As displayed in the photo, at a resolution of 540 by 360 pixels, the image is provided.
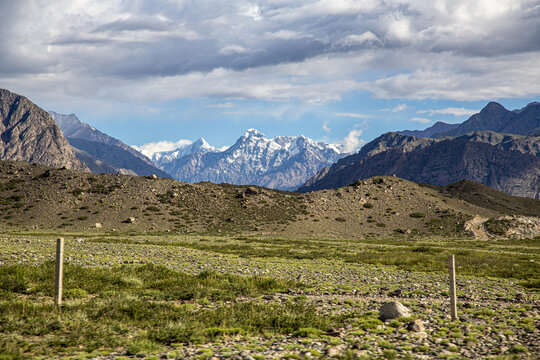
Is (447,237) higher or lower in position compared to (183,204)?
lower

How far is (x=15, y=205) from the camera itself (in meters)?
100

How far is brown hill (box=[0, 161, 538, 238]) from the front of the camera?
96.8 metres

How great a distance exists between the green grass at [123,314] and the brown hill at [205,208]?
72.5 metres

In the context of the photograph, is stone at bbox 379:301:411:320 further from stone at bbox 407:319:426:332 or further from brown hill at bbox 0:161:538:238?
brown hill at bbox 0:161:538:238

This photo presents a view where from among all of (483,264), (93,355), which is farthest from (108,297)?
(483,264)

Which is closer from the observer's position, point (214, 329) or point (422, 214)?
point (214, 329)

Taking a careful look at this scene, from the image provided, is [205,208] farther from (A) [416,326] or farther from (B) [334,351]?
(B) [334,351]

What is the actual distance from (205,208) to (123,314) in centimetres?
9903

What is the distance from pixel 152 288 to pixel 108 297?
3.74 m

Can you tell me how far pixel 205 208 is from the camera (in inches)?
4451

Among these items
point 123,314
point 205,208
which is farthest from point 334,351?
point 205,208

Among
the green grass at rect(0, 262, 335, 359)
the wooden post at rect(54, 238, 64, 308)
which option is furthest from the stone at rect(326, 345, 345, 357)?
the wooden post at rect(54, 238, 64, 308)

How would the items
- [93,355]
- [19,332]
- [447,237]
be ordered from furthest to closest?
[447,237] < [19,332] < [93,355]

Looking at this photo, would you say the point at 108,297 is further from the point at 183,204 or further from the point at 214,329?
the point at 183,204
